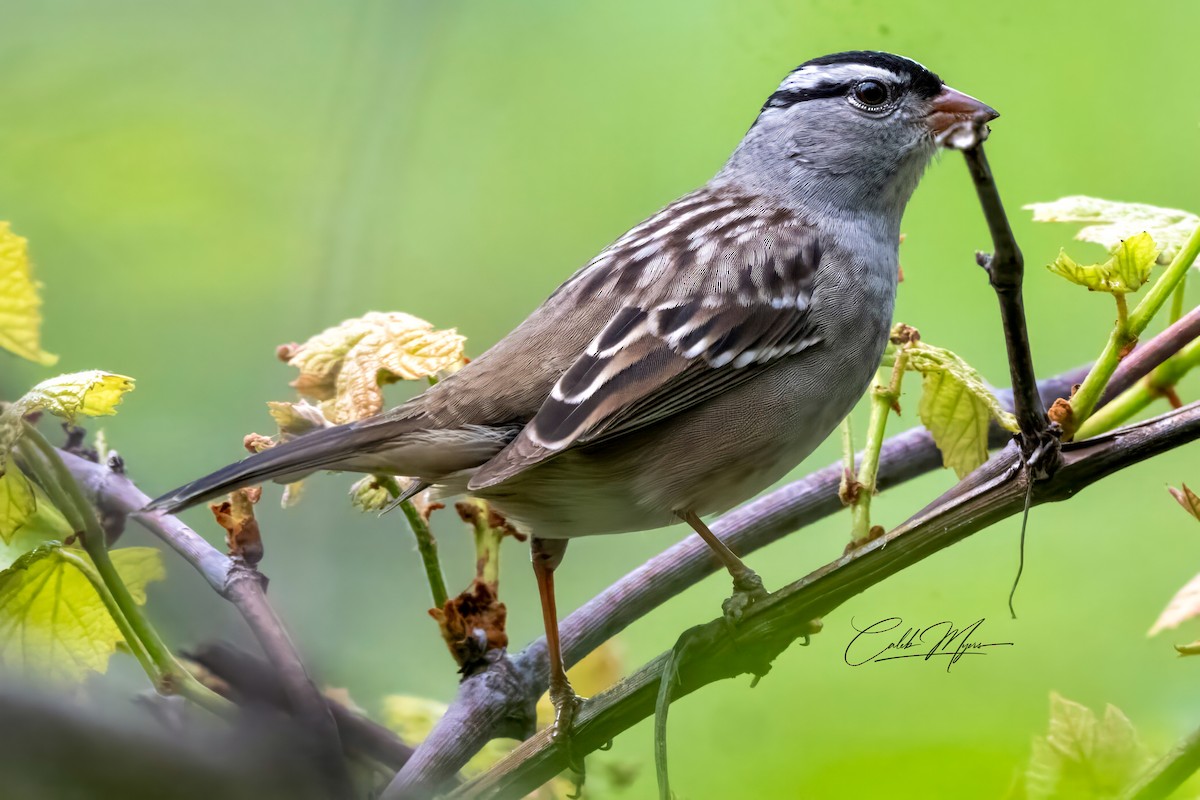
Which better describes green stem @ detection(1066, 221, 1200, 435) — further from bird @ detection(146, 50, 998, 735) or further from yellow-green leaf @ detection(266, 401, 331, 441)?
yellow-green leaf @ detection(266, 401, 331, 441)

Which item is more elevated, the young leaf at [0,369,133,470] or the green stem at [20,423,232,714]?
the young leaf at [0,369,133,470]

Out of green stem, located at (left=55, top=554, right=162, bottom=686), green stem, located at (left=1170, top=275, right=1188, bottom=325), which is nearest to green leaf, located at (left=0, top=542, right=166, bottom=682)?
green stem, located at (left=55, top=554, right=162, bottom=686)

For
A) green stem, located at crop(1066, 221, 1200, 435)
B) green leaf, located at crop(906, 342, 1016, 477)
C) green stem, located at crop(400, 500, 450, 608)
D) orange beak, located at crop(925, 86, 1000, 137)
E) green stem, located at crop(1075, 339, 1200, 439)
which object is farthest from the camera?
orange beak, located at crop(925, 86, 1000, 137)

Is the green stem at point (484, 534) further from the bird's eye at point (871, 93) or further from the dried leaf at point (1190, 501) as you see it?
the bird's eye at point (871, 93)

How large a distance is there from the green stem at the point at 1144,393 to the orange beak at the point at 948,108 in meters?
0.79

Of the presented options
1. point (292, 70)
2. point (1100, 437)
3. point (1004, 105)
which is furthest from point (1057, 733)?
point (292, 70)

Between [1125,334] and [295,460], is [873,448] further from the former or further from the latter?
[295,460]

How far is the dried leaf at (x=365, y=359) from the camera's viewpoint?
1640 millimetres

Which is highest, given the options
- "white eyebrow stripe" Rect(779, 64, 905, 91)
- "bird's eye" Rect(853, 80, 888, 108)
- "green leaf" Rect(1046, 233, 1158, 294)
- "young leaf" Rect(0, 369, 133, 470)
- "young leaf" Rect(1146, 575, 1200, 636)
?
"white eyebrow stripe" Rect(779, 64, 905, 91)

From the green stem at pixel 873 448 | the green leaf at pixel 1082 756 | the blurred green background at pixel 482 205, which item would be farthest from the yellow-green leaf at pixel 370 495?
the green leaf at pixel 1082 756

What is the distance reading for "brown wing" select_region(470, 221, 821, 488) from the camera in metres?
1.66

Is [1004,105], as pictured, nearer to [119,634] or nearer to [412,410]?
[412,410]

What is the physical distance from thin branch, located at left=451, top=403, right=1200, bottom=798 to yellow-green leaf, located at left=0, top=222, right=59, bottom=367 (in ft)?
2.13

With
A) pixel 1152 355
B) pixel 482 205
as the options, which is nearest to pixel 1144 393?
pixel 1152 355
